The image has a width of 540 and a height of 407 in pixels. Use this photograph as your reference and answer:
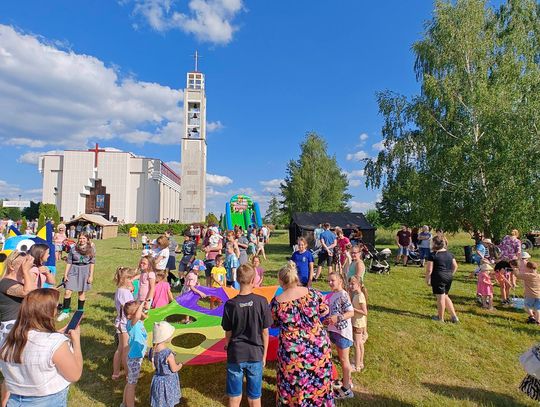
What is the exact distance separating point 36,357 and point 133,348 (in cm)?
173

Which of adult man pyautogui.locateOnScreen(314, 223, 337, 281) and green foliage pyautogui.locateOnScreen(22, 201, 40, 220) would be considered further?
green foliage pyautogui.locateOnScreen(22, 201, 40, 220)

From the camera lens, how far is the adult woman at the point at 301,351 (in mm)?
3260

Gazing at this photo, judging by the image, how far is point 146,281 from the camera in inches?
221

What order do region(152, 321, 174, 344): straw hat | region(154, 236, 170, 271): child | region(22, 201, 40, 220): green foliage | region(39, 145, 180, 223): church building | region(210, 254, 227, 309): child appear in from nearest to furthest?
1. region(152, 321, 174, 344): straw hat
2. region(154, 236, 170, 271): child
3. region(210, 254, 227, 309): child
4. region(39, 145, 180, 223): church building
5. region(22, 201, 40, 220): green foliage

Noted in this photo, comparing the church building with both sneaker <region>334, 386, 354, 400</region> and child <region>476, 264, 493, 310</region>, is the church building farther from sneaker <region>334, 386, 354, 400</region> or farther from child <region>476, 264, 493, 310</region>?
sneaker <region>334, 386, 354, 400</region>

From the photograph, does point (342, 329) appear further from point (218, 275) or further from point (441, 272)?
point (218, 275)

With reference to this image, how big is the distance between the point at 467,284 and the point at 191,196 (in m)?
41.2

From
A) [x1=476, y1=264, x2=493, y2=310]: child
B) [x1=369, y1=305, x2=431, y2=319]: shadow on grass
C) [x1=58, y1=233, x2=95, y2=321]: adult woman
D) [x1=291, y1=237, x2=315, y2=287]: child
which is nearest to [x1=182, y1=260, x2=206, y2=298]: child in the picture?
[x1=58, y1=233, x2=95, y2=321]: adult woman

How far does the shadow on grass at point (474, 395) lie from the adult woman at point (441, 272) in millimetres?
2578

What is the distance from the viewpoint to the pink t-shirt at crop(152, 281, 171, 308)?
5.59 metres

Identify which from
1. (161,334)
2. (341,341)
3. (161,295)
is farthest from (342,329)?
(161,295)

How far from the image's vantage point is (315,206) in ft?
132

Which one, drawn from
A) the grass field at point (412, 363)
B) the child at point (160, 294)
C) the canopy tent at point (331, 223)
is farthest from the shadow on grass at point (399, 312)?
the canopy tent at point (331, 223)

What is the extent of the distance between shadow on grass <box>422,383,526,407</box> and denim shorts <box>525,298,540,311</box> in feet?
11.6
